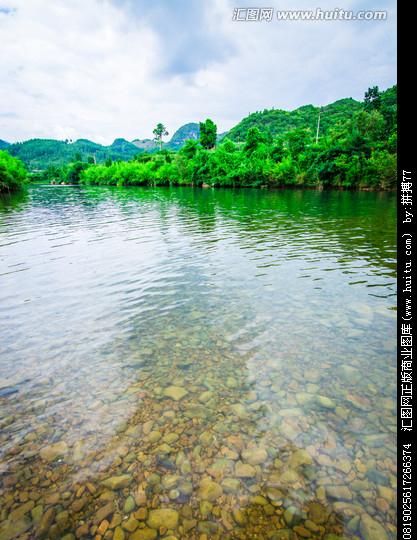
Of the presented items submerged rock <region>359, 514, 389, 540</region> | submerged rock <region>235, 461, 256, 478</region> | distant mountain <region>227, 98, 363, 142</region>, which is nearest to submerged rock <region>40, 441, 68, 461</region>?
submerged rock <region>235, 461, 256, 478</region>

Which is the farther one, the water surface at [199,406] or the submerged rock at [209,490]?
the submerged rock at [209,490]

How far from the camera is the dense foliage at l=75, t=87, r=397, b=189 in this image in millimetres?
57938

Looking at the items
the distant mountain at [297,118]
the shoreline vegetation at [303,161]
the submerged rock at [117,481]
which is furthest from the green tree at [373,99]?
the submerged rock at [117,481]

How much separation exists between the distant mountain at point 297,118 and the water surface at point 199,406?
12129cm

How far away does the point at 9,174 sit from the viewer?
69000 millimetres

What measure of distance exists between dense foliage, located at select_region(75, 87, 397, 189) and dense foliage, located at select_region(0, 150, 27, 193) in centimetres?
4685

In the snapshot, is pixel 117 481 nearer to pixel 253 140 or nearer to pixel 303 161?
pixel 303 161

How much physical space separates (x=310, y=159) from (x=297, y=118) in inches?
4234

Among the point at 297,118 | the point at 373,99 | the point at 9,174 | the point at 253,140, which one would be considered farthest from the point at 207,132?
the point at 9,174

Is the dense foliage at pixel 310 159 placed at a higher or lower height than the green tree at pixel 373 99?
lower

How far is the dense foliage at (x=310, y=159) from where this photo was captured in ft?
190
